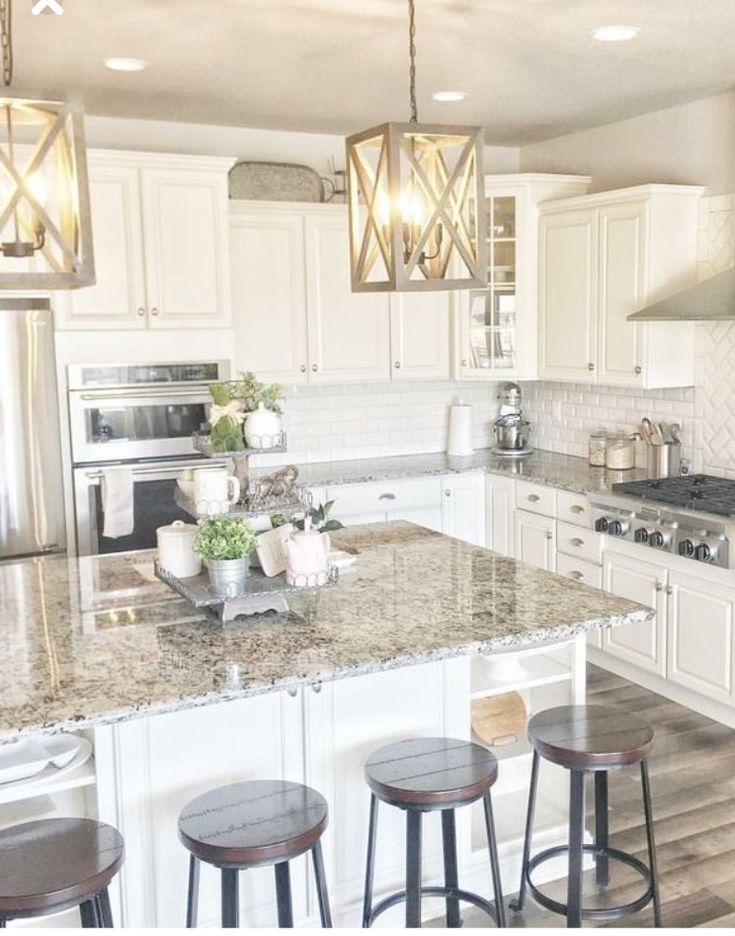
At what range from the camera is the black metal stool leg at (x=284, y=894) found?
89.0 inches

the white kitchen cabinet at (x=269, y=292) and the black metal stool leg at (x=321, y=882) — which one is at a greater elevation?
the white kitchen cabinet at (x=269, y=292)

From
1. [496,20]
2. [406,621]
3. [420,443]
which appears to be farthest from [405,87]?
[406,621]

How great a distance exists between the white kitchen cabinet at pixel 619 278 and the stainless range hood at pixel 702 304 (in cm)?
21

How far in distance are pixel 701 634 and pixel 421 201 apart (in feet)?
8.90

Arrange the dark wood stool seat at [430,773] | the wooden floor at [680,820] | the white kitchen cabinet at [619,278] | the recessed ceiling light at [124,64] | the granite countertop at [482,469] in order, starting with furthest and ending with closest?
the granite countertop at [482,469], the white kitchen cabinet at [619,278], the recessed ceiling light at [124,64], the wooden floor at [680,820], the dark wood stool seat at [430,773]

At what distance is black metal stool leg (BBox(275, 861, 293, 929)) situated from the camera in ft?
7.42

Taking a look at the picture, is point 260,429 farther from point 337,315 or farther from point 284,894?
point 337,315

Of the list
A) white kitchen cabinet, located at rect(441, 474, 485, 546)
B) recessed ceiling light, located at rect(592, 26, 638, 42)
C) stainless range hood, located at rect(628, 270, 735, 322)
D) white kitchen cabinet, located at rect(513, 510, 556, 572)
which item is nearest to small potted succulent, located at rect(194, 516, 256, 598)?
recessed ceiling light, located at rect(592, 26, 638, 42)

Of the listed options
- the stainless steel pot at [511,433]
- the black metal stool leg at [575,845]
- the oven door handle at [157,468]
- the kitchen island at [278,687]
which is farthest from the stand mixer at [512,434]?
the black metal stool leg at [575,845]

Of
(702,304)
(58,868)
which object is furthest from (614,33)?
(58,868)

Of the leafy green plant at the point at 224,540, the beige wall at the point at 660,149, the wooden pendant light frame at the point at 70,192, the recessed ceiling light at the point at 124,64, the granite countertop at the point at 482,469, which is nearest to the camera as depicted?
the wooden pendant light frame at the point at 70,192

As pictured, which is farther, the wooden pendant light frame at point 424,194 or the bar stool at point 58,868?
the wooden pendant light frame at point 424,194

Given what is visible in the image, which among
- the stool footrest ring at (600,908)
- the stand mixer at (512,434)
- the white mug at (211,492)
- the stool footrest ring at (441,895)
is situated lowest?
the stool footrest ring at (600,908)

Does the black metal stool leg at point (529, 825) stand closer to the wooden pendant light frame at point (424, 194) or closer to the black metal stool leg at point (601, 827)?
the black metal stool leg at point (601, 827)
